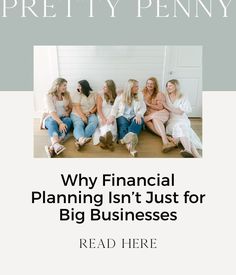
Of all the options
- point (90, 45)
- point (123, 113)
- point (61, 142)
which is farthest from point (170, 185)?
point (90, 45)

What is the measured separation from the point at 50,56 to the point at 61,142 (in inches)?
26.6

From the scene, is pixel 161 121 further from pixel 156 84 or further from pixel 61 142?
pixel 61 142

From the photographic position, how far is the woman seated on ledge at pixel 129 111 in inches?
120

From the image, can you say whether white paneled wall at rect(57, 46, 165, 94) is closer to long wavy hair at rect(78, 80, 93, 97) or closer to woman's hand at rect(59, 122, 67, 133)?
long wavy hair at rect(78, 80, 93, 97)

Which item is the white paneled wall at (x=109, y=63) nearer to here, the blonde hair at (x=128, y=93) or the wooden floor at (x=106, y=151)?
the blonde hair at (x=128, y=93)

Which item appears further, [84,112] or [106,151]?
[84,112]

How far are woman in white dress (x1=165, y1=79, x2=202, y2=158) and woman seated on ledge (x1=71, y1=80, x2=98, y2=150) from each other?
606 mm

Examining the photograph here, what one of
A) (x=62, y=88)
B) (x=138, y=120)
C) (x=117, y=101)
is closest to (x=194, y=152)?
(x=138, y=120)

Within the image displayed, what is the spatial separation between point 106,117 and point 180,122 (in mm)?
600

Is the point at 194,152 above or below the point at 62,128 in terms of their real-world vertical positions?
below

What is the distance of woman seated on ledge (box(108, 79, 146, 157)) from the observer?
3.06m

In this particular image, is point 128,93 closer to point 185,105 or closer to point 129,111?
point 129,111

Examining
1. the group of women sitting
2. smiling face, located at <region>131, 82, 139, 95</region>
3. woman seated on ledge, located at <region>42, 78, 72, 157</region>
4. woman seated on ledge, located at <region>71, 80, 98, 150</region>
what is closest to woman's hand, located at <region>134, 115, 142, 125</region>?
the group of women sitting

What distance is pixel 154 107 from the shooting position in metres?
3.14
